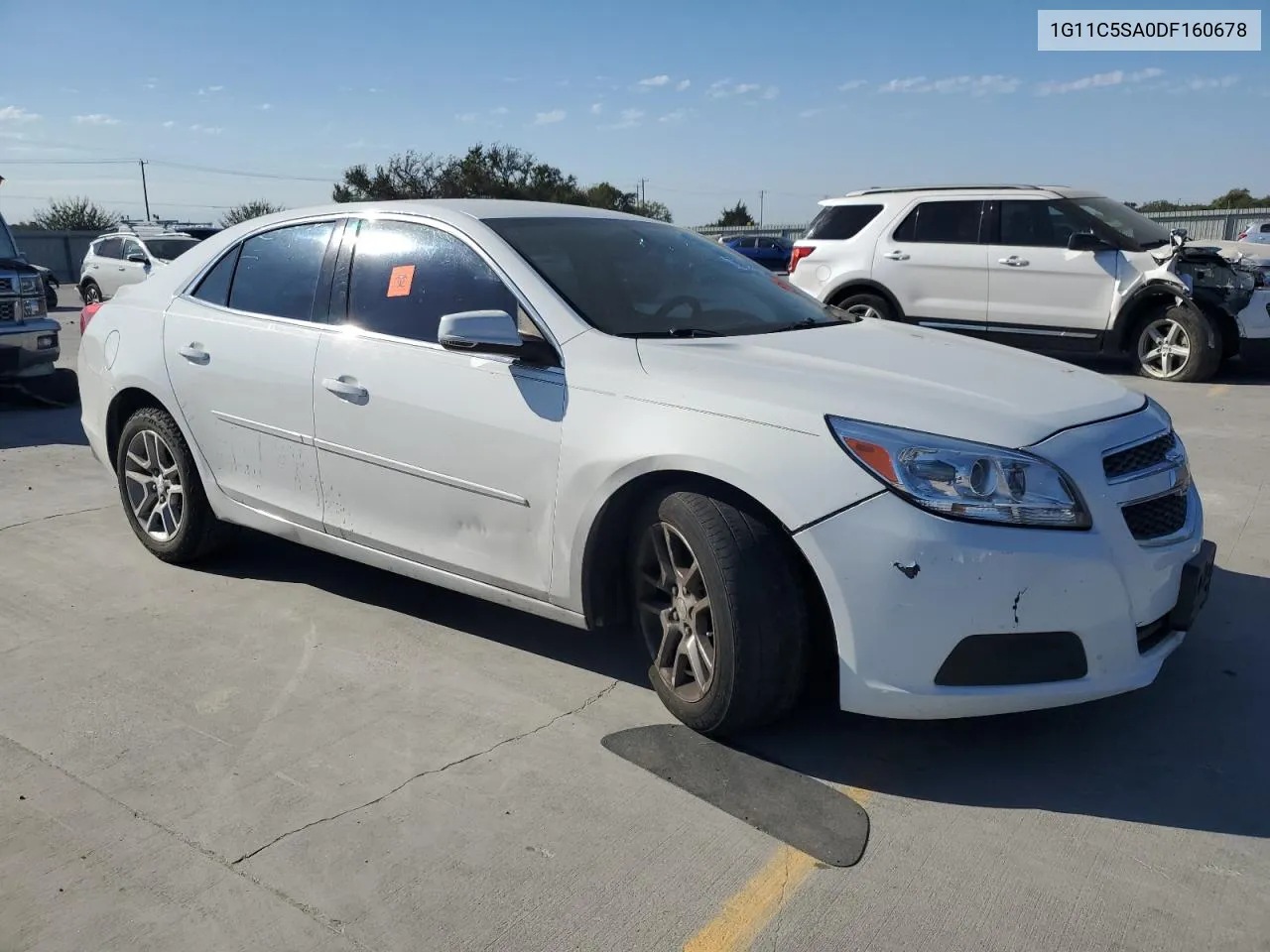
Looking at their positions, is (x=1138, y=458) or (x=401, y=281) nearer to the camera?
(x=1138, y=458)

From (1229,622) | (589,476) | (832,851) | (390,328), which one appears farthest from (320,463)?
(1229,622)

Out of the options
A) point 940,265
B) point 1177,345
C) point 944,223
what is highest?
point 944,223

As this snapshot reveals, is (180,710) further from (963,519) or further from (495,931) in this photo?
(963,519)

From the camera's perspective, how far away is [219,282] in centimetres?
479

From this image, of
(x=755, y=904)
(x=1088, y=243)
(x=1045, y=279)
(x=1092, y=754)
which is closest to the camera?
(x=755, y=904)

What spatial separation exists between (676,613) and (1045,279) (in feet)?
27.0

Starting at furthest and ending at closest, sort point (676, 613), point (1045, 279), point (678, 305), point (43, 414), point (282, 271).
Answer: point (1045, 279) → point (43, 414) → point (282, 271) → point (678, 305) → point (676, 613)

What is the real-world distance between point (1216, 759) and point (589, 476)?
6.62 feet

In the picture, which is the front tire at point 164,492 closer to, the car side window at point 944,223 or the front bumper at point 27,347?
the front bumper at point 27,347

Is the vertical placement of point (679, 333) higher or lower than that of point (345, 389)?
higher

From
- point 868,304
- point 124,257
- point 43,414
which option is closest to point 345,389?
point 43,414

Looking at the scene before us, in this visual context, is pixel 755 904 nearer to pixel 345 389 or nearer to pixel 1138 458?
pixel 1138 458

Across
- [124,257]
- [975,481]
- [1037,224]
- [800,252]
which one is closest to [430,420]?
[975,481]

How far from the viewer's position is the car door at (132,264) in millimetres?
19250
